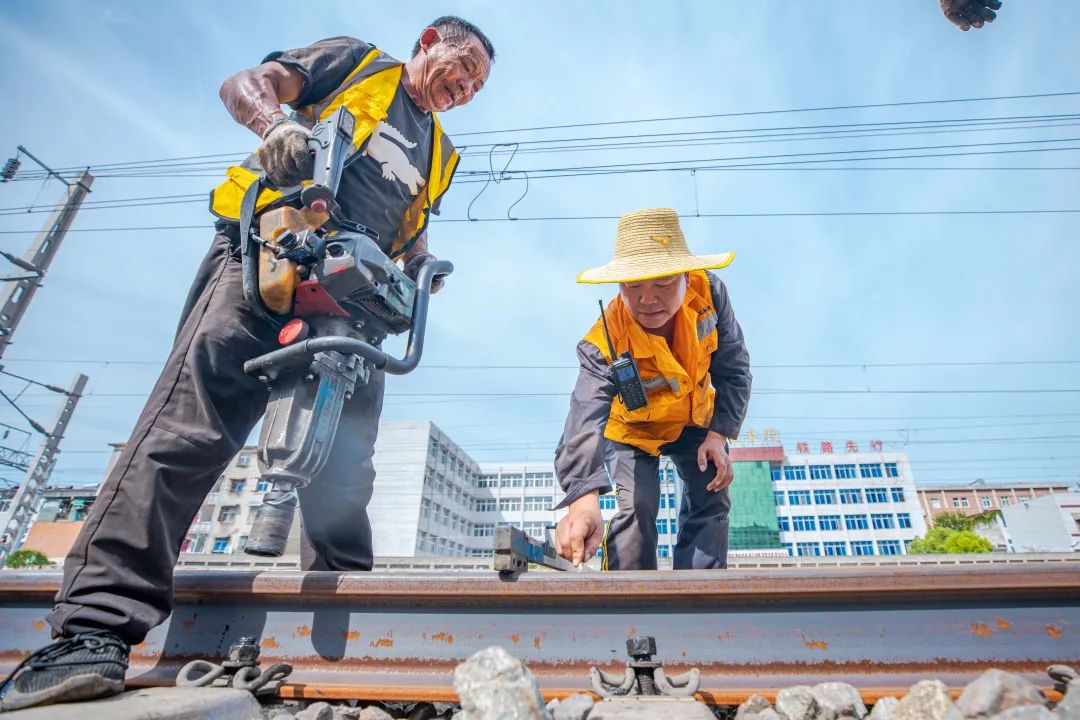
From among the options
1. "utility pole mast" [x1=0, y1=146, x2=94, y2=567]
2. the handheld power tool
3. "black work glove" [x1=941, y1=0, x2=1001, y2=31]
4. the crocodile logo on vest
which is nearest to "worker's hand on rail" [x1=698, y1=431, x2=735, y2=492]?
the handheld power tool

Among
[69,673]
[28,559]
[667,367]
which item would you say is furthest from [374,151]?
[28,559]

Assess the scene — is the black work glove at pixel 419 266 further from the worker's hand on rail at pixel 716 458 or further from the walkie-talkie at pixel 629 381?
the worker's hand on rail at pixel 716 458

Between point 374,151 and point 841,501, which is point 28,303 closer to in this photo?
point 374,151

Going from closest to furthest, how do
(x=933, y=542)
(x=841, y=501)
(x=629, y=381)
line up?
(x=629, y=381)
(x=933, y=542)
(x=841, y=501)

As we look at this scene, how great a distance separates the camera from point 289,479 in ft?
5.43

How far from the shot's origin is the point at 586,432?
2383 millimetres

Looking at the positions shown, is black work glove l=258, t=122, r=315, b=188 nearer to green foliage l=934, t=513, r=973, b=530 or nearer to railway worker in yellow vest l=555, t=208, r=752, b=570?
railway worker in yellow vest l=555, t=208, r=752, b=570

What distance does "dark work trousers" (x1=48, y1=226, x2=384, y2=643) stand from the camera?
1.35 m

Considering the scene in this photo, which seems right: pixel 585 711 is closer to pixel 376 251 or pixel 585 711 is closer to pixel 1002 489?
pixel 376 251

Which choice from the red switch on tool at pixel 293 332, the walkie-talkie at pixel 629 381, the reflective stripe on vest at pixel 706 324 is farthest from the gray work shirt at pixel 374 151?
the reflective stripe on vest at pixel 706 324

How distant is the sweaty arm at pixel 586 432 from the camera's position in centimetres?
225

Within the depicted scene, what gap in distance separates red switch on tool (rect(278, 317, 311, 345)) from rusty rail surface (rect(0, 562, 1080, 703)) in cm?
78

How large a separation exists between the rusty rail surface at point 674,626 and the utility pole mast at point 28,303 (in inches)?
599

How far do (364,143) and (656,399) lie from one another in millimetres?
1755
